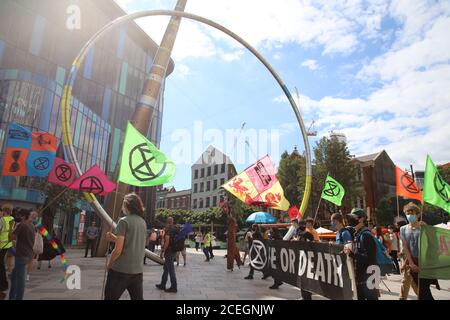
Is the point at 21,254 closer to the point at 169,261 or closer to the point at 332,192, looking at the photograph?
the point at 169,261

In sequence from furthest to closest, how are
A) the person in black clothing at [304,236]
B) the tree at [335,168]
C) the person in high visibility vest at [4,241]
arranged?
the tree at [335,168] → the person in high visibility vest at [4,241] → the person in black clothing at [304,236]

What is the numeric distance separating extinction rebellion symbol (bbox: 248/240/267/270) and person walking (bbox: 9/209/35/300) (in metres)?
5.96

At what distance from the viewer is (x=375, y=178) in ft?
177

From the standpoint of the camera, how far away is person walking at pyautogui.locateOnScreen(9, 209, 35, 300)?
5.89 meters

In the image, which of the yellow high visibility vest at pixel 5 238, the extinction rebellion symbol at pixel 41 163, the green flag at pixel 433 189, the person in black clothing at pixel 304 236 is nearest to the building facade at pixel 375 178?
the person in black clothing at pixel 304 236

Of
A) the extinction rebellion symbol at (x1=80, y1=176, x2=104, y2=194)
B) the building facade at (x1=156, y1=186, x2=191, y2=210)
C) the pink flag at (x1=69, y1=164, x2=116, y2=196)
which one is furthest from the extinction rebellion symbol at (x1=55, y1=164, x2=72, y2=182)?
the building facade at (x1=156, y1=186, x2=191, y2=210)

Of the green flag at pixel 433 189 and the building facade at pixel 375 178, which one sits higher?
the building facade at pixel 375 178

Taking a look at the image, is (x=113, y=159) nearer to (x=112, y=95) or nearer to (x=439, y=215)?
(x=112, y=95)

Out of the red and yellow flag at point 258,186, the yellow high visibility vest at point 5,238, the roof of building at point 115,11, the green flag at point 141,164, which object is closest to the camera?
the green flag at point 141,164

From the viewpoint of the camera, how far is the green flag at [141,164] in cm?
613

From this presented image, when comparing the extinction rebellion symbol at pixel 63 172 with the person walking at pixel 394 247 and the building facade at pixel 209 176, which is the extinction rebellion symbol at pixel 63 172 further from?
the building facade at pixel 209 176

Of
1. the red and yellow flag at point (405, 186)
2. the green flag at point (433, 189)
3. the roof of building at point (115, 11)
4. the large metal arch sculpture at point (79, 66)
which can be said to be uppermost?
the roof of building at point (115, 11)

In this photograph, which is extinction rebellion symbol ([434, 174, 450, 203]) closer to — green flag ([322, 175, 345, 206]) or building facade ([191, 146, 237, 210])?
green flag ([322, 175, 345, 206])

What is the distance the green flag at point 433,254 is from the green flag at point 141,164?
4944 mm
